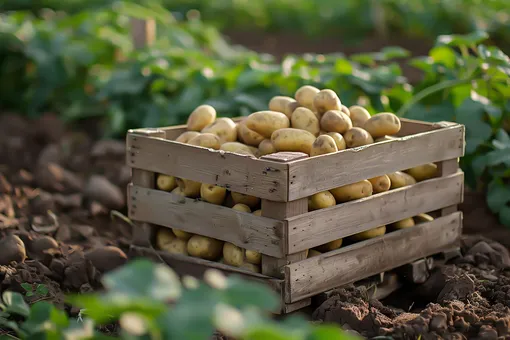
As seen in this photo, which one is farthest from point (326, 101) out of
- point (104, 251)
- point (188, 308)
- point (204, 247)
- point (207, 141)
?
point (188, 308)

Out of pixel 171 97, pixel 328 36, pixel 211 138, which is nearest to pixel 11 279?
pixel 211 138

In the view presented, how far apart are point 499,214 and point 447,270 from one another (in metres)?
0.83

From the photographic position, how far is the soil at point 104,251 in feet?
8.51

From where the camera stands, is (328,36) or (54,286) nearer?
(54,286)

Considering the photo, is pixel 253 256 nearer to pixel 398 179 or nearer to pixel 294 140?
pixel 294 140

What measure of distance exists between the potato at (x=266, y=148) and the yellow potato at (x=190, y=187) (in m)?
0.28

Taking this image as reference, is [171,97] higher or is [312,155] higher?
[312,155]

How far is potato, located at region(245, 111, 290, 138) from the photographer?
3.13 meters

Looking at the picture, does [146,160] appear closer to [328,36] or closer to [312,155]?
[312,155]

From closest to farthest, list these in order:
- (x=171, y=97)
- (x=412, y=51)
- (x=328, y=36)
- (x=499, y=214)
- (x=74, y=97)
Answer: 1. (x=499, y=214)
2. (x=171, y=97)
3. (x=74, y=97)
4. (x=412, y=51)
5. (x=328, y=36)

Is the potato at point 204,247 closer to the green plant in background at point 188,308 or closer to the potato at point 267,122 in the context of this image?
the potato at point 267,122

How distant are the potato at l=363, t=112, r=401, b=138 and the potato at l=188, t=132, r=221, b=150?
0.62 meters

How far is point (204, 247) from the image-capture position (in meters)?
3.03

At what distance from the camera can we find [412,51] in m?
9.62
